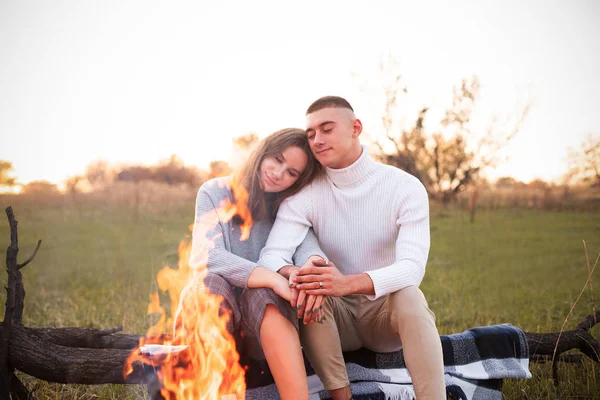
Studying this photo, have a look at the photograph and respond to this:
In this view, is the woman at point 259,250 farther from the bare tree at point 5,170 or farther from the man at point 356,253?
the bare tree at point 5,170

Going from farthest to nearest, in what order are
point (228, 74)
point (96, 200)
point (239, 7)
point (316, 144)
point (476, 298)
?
1. point (96, 200)
2. point (239, 7)
3. point (228, 74)
4. point (476, 298)
5. point (316, 144)

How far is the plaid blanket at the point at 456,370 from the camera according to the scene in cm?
296

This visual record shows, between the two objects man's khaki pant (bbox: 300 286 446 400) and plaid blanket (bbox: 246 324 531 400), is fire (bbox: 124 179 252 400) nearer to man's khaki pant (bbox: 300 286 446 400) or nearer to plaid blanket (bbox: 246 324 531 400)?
plaid blanket (bbox: 246 324 531 400)

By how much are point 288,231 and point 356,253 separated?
0.48 m

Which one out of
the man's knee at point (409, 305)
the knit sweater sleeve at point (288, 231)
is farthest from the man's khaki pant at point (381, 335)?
the knit sweater sleeve at point (288, 231)

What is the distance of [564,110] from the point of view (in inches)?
527

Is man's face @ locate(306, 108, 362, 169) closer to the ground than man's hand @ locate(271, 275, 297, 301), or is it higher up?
higher up

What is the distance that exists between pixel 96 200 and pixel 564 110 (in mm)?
13756

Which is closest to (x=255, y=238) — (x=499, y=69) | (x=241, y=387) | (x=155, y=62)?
(x=241, y=387)

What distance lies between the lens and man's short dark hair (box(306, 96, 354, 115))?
3275mm

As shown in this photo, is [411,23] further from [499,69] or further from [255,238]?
[255,238]

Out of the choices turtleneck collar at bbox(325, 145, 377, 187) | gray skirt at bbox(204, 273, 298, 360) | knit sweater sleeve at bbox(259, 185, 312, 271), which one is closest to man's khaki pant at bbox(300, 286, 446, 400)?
gray skirt at bbox(204, 273, 298, 360)

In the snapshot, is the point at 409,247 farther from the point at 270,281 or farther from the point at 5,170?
the point at 5,170

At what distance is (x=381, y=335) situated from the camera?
3.04 metres
